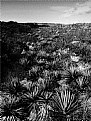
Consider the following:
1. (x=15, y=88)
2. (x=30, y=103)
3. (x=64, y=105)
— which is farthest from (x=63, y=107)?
(x=15, y=88)

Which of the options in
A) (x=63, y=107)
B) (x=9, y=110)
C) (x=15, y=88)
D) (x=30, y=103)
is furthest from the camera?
(x=15, y=88)

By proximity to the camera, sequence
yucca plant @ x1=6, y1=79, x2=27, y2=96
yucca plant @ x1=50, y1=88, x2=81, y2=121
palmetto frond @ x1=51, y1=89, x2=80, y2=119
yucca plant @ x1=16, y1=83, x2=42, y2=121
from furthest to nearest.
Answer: yucca plant @ x1=6, y1=79, x2=27, y2=96 → yucca plant @ x1=16, y1=83, x2=42, y2=121 → palmetto frond @ x1=51, y1=89, x2=80, y2=119 → yucca plant @ x1=50, y1=88, x2=81, y2=121

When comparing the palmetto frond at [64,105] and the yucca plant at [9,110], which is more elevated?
the palmetto frond at [64,105]

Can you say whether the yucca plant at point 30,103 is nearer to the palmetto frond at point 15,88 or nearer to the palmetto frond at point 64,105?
the palmetto frond at point 15,88

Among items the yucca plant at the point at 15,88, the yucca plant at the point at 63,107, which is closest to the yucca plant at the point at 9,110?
the yucca plant at the point at 15,88

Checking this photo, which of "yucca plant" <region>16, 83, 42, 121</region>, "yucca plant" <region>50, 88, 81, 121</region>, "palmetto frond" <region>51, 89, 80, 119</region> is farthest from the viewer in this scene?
"yucca plant" <region>16, 83, 42, 121</region>

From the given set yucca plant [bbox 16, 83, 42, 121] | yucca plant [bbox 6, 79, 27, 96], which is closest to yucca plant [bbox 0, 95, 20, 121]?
yucca plant [bbox 16, 83, 42, 121]

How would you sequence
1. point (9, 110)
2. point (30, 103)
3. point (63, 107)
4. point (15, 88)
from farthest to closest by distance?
point (15, 88) → point (30, 103) → point (9, 110) → point (63, 107)

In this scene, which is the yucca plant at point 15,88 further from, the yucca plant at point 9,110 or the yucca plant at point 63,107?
the yucca plant at point 63,107

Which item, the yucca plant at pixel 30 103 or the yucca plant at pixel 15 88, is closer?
the yucca plant at pixel 30 103

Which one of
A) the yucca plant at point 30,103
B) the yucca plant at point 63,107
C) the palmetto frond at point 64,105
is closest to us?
the yucca plant at point 63,107

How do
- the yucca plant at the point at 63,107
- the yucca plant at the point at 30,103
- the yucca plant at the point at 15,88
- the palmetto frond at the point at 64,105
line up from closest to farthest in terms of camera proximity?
the yucca plant at the point at 63,107
the palmetto frond at the point at 64,105
the yucca plant at the point at 30,103
the yucca plant at the point at 15,88

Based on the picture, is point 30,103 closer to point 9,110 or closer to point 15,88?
point 9,110

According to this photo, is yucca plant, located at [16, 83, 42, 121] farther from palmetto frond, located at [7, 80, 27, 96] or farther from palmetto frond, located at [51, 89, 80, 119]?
palmetto frond, located at [51, 89, 80, 119]
